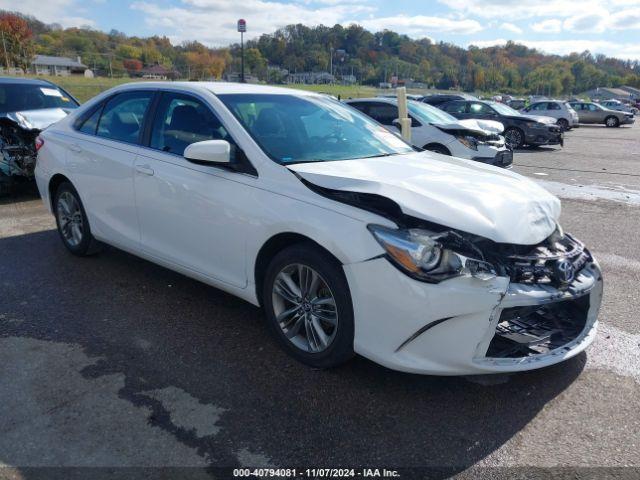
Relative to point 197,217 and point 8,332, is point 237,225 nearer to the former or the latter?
point 197,217

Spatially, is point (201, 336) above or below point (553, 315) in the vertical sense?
below

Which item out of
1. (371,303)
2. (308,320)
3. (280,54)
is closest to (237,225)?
(308,320)

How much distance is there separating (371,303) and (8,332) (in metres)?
2.63

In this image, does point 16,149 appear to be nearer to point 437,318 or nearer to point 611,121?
point 437,318

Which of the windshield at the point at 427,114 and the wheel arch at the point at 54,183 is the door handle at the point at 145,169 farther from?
the windshield at the point at 427,114

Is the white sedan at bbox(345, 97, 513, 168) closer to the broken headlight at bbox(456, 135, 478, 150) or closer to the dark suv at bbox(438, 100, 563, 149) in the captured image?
the broken headlight at bbox(456, 135, 478, 150)

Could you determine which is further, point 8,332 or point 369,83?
point 369,83

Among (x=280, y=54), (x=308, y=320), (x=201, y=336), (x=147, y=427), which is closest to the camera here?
(x=147, y=427)

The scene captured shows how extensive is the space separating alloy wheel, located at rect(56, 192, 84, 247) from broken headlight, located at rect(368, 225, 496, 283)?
11.5 feet

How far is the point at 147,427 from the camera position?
107 inches

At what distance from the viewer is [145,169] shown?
13.5 feet

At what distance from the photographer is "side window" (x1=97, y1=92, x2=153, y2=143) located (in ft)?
14.4

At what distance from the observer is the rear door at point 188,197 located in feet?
11.6

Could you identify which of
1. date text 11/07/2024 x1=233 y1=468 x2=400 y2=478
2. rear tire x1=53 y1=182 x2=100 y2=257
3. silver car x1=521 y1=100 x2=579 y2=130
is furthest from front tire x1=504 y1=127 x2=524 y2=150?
date text 11/07/2024 x1=233 y1=468 x2=400 y2=478
